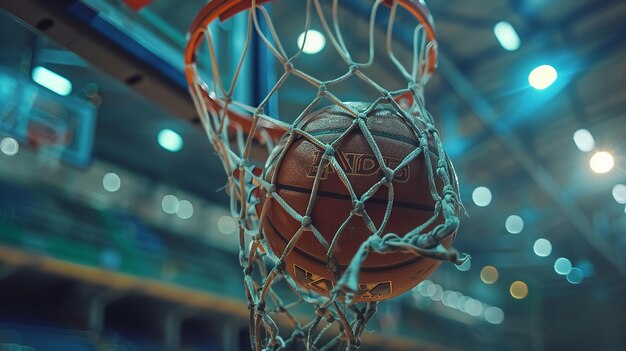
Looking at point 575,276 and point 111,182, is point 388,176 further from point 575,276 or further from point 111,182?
point 575,276

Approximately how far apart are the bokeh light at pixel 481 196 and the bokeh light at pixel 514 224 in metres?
1.14

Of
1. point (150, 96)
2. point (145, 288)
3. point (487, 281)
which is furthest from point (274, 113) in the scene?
point (487, 281)

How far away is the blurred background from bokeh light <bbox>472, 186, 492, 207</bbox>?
0.09ft

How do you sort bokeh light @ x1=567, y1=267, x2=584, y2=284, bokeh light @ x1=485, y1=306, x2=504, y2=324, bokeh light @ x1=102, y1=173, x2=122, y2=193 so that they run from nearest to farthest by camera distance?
bokeh light @ x1=102, y1=173, x2=122, y2=193 < bokeh light @ x1=567, y1=267, x2=584, y2=284 < bokeh light @ x1=485, y1=306, x2=504, y2=324

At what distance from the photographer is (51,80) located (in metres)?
3.21

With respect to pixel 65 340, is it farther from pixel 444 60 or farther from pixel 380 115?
pixel 380 115

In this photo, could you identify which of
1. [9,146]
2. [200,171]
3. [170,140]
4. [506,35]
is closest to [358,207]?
[506,35]

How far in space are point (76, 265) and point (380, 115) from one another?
5099 millimetres

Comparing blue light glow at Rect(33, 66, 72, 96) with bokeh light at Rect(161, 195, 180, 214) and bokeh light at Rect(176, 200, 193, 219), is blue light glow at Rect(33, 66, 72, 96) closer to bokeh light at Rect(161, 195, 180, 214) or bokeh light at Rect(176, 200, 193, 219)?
bokeh light at Rect(161, 195, 180, 214)

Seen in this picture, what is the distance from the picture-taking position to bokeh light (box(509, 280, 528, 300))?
1084cm

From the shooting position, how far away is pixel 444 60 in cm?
502

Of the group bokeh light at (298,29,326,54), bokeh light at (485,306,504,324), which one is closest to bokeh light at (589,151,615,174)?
bokeh light at (298,29,326,54)

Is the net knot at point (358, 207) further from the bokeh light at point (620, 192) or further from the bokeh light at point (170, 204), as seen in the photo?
the bokeh light at point (170, 204)

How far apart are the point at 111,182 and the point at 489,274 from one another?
760 cm
